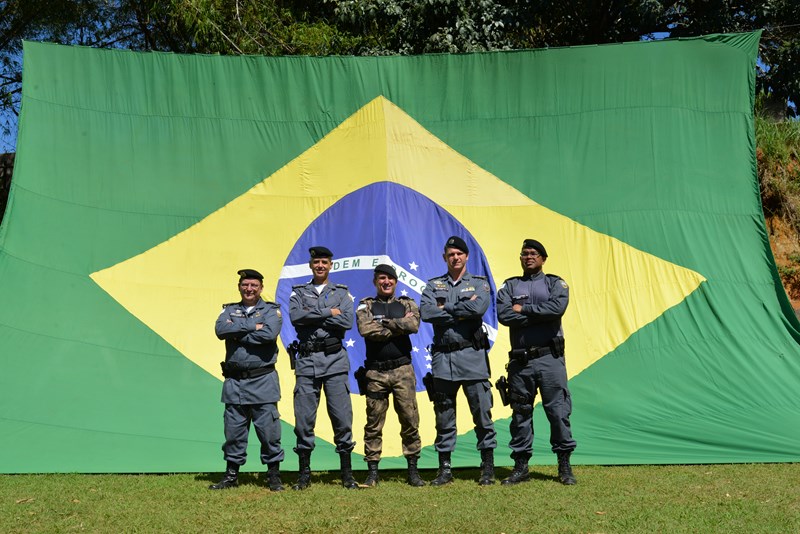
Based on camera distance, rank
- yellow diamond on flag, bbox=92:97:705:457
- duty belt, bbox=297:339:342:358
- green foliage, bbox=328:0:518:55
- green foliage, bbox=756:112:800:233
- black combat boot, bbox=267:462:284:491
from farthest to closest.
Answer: green foliage, bbox=328:0:518:55
green foliage, bbox=756:112:800:233
yellow diamond on flag, bbox=92:97:705:457
duty belt, bbox=297:339:342:358
black combat boot, bbox=267:462:284:491

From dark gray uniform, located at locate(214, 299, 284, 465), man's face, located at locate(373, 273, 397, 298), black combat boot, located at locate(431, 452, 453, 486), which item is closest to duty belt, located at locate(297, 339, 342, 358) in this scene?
dark gray uniform, located at locate(214, 299, 284, 465)

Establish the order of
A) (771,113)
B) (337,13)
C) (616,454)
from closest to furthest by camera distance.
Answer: (616,454) < (337,13) < (771,113)

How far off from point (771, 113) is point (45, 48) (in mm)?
13458

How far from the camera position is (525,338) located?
7.04m

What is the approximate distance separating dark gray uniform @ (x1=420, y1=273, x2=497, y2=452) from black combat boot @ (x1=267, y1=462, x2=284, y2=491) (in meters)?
1.30

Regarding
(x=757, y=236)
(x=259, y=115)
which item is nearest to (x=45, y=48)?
(x=259, y=115)

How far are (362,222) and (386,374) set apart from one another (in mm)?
2384

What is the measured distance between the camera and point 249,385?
699 centimetres

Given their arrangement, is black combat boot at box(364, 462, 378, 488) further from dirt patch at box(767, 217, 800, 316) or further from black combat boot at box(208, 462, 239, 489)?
dirt patch at box(767, 217, 800, 316)

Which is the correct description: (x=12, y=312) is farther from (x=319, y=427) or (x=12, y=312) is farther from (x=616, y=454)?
(x=616, y=454)

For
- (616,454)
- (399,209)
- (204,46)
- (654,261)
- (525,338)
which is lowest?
(616,454)

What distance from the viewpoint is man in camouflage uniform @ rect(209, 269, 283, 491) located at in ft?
22.8

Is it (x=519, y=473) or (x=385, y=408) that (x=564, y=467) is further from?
(x=385, y=408)

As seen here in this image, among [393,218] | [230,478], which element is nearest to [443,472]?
[230,478]
